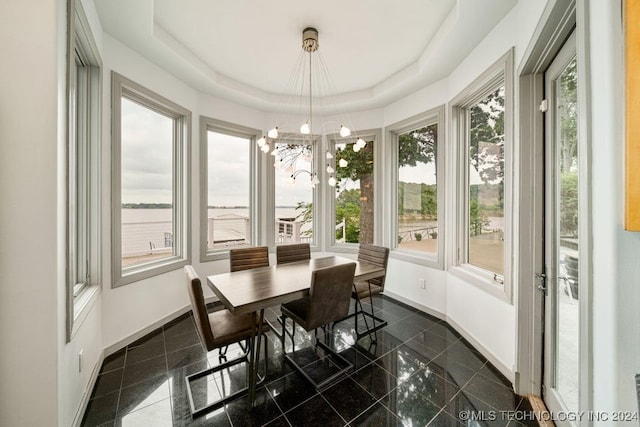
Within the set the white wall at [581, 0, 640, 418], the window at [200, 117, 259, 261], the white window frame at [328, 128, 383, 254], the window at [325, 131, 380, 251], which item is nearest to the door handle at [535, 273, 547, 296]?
the white wall at [581, 0, 640, 418]

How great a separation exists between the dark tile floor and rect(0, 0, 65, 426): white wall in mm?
700

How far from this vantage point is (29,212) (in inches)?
47.8

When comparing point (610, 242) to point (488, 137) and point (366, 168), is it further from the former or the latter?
point (366, 168)

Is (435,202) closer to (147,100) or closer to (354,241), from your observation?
(354,241)

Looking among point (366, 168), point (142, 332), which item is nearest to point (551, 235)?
point (366, 168)

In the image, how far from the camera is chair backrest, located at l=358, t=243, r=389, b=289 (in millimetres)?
2910

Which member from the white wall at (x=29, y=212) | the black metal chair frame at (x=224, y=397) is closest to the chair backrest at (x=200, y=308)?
the black metal chair frame at (x=224, y=397)

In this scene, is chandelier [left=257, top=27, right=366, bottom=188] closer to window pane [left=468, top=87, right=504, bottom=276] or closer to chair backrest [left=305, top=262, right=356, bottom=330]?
chair backrest [left=305, top=262, right=356, bottom=330]

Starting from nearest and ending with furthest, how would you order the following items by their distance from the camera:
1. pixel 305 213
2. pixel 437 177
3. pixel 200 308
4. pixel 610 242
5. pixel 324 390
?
pixel 610 242
pixel 200 308
pixel 324 390
pixel 437 177
pixel 305 213

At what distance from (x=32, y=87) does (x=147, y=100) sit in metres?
1.80

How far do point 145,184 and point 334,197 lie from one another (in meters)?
2.72

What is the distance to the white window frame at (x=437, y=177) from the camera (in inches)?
123

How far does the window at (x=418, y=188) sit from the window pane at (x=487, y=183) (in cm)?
41

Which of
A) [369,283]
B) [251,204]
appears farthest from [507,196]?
[251,204]
